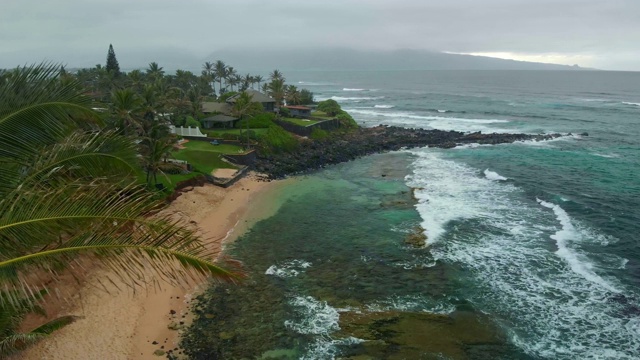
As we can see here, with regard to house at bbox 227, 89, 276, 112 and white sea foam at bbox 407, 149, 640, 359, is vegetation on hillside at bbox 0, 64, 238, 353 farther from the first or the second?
house at bbox 227, 89, 276, 112

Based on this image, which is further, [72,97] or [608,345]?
[608,345]

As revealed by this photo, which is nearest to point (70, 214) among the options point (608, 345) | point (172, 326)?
point (172, 326)

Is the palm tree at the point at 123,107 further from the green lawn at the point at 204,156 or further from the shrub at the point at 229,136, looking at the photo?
the shrub at the point at 229,136

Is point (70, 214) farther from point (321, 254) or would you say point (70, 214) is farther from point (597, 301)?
point (597, 301)

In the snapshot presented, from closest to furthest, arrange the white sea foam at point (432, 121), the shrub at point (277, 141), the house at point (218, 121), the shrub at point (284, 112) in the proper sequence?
the shrub at point (277, 141) < the house at point (218, 121) < the shrub at point (284, 112) < the white sea foam at point (432, 121)

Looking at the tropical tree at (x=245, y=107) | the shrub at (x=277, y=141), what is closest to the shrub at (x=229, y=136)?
the tropical tree at (x=245, y=107)

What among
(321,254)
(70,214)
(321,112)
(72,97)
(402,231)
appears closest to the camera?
(70,214)
